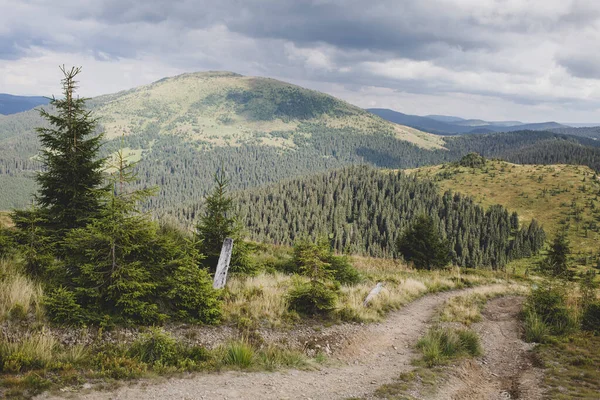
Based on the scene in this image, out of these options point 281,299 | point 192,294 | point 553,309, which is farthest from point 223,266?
point 553,309

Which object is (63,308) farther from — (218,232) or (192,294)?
(218,232)

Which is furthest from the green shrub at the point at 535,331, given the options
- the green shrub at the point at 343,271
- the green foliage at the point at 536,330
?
the green shrub at the point at 343,271

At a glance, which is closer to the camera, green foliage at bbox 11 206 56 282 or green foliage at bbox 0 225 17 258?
green foliage at bbox 11 206 56 282

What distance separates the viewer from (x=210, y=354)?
760 centimetres

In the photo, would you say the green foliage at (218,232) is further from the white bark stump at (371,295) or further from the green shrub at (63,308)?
the green shrub at (63,308)

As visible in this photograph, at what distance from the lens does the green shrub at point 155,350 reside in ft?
22.9

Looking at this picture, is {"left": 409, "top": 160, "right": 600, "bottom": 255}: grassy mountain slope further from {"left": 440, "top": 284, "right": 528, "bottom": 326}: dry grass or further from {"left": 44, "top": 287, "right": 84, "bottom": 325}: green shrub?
{"left": 44, "top": 287, "right": 84, "bottom": 325}: green shrub

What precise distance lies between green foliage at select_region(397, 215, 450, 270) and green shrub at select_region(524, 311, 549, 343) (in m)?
25.2

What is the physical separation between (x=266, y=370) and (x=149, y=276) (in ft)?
12.2

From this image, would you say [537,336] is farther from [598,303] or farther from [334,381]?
[334,381]

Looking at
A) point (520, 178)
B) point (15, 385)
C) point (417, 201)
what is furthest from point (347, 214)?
point (15, 385)

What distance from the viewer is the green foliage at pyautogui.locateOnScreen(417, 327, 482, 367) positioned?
948 cm

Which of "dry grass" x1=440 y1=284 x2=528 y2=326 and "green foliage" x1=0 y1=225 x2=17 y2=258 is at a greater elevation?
"green foliage" x1=0 y1=225 x2=17 y2=258

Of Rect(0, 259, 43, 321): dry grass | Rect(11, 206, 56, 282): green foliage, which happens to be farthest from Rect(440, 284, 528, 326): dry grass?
Rect(11, 206, 56, 282): green foliage
